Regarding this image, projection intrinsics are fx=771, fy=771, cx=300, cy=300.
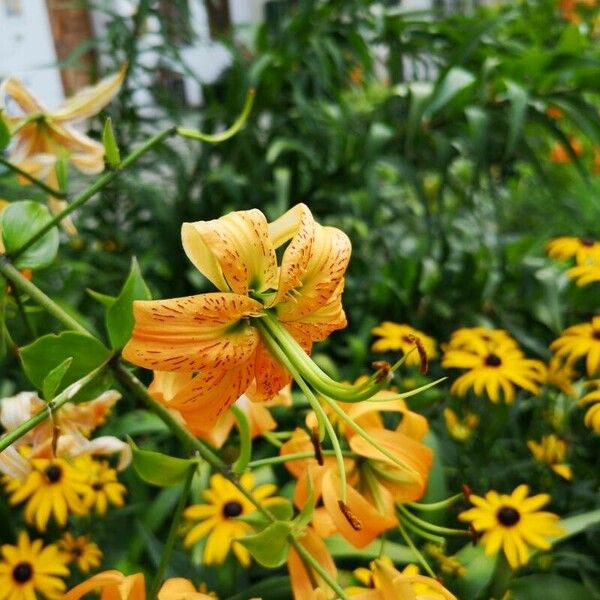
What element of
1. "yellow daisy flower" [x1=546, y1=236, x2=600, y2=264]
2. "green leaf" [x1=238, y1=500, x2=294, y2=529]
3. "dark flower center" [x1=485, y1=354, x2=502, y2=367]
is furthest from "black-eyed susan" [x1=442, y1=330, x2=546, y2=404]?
"green leaf" [x1=238, y1=500, x2=294, y2=529]

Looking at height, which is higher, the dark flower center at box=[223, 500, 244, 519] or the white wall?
the white wall

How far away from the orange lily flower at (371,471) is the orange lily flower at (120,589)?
6 centimetres

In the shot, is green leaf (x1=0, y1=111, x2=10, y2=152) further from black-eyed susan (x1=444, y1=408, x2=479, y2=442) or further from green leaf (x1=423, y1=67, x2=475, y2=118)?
green leaf (x1=423, y1=67, x2=475, y2=118)

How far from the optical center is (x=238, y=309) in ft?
0.71

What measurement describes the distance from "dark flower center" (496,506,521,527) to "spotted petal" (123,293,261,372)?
19 centimetres

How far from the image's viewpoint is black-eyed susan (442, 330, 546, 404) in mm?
452

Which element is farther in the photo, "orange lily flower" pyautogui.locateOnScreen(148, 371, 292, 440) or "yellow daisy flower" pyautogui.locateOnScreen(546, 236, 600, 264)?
"yellow daisy flower" pyautogui.locateOnScreen(546, 236, 600, 264)

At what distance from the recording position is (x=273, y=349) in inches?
8.9

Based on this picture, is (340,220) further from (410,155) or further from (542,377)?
(542,377)

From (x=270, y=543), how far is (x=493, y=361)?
271mm

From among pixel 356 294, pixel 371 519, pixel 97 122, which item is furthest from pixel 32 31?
pixel 371 519

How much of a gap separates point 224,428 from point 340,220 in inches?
26.7

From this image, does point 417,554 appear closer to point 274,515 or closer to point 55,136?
point 274,515

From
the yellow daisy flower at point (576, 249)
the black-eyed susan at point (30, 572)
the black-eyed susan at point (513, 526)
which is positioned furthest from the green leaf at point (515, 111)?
the black-eyed susan at point (30, 572)
